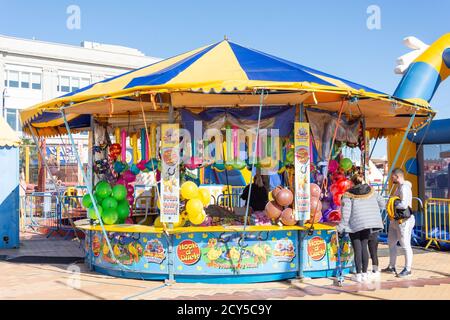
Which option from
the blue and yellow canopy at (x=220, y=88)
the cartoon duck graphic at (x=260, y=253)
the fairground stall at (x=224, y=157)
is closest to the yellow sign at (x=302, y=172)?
the fairground stall at (x=224, y=157)

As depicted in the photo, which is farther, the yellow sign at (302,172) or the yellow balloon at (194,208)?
the yellow sign at (302,172)

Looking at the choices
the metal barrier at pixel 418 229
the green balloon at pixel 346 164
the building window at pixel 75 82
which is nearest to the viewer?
the green balloon at pixel 346 164

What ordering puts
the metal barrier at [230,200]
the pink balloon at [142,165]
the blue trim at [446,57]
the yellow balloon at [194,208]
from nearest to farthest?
the yellow balloon at [194,208] → the pink balloon at [142,165] → the blue trim at [446,57] → the metal barrier at [230,200]

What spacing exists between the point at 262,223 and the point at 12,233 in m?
7.26

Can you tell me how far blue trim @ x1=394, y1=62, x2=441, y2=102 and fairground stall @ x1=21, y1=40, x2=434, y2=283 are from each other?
3001mm

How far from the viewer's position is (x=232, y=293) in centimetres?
768

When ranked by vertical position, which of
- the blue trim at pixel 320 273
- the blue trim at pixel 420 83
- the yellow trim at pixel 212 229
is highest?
the blue trim at pixel 420 83

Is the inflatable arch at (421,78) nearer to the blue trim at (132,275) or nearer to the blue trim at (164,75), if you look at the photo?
the blue trim at (164,75)

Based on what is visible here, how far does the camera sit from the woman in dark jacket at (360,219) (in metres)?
8.12

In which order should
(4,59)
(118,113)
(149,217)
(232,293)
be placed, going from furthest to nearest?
(4,59), (149,217), (118,113), (232,293)

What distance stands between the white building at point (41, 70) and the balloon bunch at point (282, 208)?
1554 inches

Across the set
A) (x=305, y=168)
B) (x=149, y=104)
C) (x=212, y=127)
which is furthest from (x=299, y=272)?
(x=149, y=104)

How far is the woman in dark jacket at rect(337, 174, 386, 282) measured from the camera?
320 inches
